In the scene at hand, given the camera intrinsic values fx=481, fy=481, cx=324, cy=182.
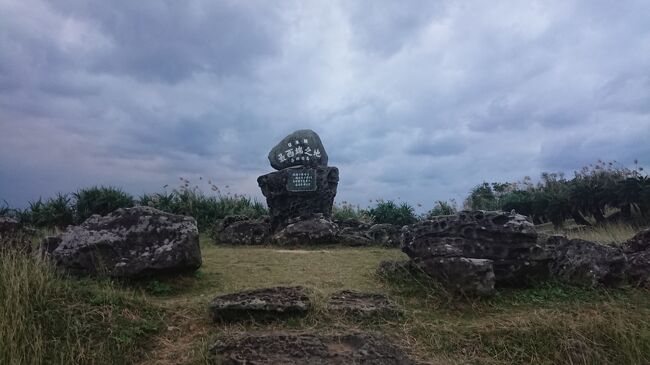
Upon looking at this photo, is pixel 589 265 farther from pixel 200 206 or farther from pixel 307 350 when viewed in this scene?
Answer: pixel 200 206

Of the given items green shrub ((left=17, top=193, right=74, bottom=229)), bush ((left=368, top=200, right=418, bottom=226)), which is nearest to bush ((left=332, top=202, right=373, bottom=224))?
bush ((left=368, top=200, right=418, bottom=226))

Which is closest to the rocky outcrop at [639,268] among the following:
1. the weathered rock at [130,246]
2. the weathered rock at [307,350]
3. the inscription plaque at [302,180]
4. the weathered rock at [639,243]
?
the weathered rock at [639,243]

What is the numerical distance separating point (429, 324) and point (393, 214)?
33.1ft

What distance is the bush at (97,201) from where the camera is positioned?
13.6 meters

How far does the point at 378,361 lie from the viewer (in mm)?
3611

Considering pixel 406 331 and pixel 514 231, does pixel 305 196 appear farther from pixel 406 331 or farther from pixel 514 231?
pixel 406 331

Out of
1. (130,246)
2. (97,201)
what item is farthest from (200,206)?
(130,246)

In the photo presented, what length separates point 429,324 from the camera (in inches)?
167

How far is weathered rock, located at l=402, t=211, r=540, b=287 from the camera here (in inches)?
200

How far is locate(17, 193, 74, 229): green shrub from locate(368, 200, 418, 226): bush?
8.78 m

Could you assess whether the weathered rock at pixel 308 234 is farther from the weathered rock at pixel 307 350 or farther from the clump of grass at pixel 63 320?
the weathered rock at pixel 307 350

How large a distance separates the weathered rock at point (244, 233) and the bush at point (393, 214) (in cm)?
441

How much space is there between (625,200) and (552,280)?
→ 8.27 meters

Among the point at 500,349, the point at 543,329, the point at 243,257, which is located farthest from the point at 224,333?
the point at 243,257
